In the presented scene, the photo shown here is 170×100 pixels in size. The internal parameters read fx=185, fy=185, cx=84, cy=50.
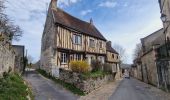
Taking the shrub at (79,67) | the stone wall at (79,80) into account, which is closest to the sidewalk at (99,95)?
the stone wall at (79,80)

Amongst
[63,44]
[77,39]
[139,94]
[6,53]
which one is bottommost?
[139,94]

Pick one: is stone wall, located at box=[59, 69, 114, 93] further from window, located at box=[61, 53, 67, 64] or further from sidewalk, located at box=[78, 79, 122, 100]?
window, located at box=[61, 53, 67, 64]

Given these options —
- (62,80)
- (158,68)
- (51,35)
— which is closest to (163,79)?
(158,68)

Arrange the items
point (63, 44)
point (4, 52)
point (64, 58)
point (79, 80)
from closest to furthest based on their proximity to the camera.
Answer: point (4, 52) → point (79, 80) → point (63, 44) → point (64, 58)

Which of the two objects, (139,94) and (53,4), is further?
(53,4)

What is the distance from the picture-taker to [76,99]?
1141 cm

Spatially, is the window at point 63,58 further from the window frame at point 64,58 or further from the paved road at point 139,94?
the paved road at point 139,94

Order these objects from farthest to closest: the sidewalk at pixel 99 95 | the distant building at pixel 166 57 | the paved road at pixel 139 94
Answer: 1. the distant building at pixel 166 57
2. the sidewalk at pixel 99 95
3. the paved road at pixel 139 94

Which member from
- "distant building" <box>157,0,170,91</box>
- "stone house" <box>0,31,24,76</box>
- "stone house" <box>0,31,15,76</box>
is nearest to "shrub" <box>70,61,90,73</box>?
"stone house" <box>0,31,24,76</box>

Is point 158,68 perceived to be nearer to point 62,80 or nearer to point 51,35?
point 62,80

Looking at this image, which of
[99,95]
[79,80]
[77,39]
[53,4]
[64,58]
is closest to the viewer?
[99,95]

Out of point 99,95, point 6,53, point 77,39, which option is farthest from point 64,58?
point 6,53

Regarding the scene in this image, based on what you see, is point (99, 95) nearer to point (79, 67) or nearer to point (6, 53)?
point (79, 67)

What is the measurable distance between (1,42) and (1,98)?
3526 mm
